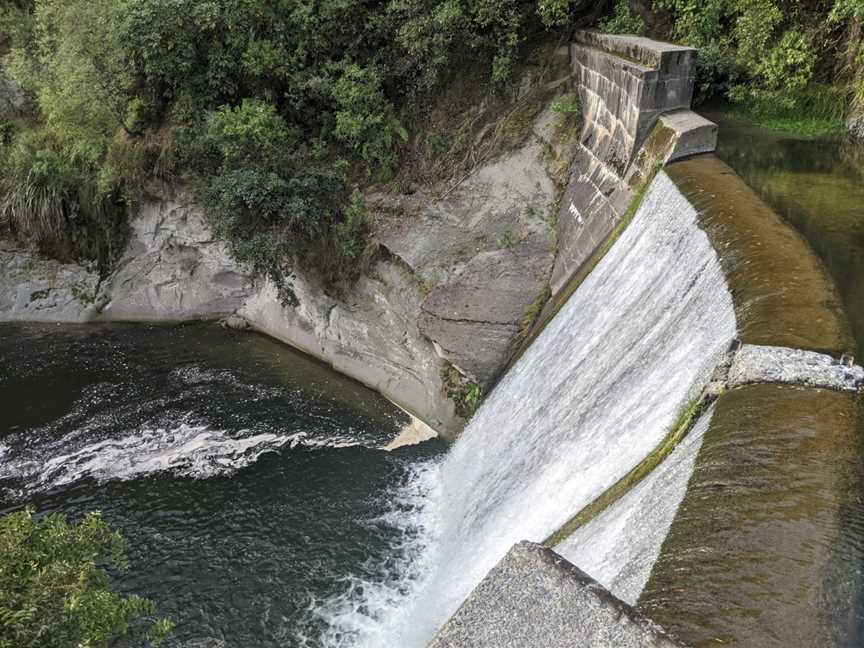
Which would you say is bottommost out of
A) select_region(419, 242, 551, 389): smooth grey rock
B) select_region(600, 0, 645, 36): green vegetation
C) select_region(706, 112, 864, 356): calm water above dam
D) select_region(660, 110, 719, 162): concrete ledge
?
select_region(419, 242, 551, 389): smooth grey rock

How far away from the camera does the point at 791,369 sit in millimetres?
5203

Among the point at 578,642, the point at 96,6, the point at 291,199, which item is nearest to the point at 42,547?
the point at 578,642

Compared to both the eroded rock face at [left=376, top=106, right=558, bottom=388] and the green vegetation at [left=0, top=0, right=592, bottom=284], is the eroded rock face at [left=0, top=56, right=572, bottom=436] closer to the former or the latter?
the eroded rock face at [left=376, top=106, right=558, bottom=388]

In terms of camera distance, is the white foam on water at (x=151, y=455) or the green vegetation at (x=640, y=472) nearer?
the green vegetation at (x=640, y=472)

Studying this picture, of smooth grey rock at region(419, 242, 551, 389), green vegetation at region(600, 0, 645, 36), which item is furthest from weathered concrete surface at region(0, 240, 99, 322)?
green vegetation at region(600, 0, 645, 36)

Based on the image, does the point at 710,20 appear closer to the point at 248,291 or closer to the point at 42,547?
the point at 248,291

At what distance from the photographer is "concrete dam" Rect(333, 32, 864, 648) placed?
11.5 feet

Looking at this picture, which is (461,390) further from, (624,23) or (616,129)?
(624,23)

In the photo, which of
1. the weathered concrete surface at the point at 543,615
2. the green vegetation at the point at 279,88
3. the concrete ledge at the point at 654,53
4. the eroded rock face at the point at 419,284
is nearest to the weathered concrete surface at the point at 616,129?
the concrete ledge at the point at 654,53

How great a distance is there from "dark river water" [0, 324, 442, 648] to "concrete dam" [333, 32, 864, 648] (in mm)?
827

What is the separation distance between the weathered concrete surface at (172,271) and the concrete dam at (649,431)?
7845 mm

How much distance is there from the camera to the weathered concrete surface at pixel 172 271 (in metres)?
16.0

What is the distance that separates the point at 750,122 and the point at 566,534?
8880 mm

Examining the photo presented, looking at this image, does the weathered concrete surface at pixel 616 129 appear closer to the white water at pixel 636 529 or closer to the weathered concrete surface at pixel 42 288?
the white water at pixel 636 529
